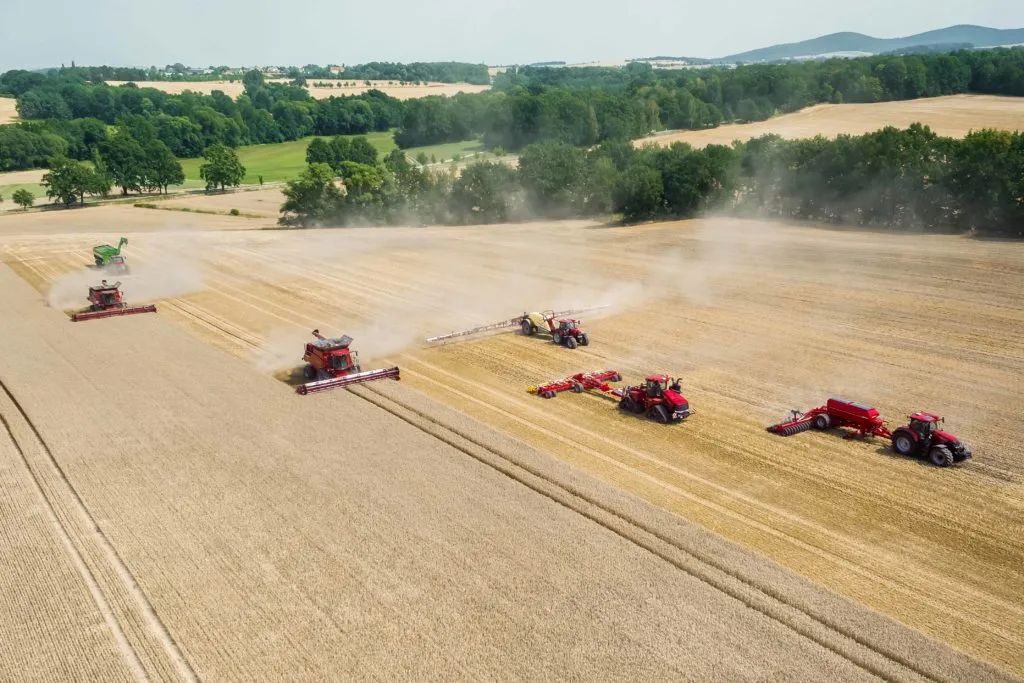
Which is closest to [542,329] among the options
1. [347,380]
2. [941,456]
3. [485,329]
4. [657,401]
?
[485,329]

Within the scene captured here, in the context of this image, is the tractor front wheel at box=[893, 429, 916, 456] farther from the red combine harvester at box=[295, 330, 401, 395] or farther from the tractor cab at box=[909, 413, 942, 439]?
the red combine harvester at box=[295, 330, 401, 395]

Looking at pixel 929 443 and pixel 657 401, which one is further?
pixel 657 401

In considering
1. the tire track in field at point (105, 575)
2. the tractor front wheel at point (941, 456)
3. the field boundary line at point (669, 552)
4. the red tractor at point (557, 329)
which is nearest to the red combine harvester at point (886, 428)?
the tractor front wheel at point (941, 456)

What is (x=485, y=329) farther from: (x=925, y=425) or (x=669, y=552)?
(x=669, y=552)

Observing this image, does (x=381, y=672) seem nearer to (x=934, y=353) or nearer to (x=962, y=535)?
(x=962, y=535)

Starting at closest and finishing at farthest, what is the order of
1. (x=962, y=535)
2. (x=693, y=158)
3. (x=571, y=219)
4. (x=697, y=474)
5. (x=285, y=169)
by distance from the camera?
(x=962, y=535)
(x=697, y=474)
(x=693, y=158)
(x=571, y=219)
(x=285, y=169)

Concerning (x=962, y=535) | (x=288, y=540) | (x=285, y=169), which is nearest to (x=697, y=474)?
(x=962, y=535)

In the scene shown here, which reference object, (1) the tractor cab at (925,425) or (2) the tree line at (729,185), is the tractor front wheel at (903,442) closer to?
(1) the tractor cab at (925,425)
